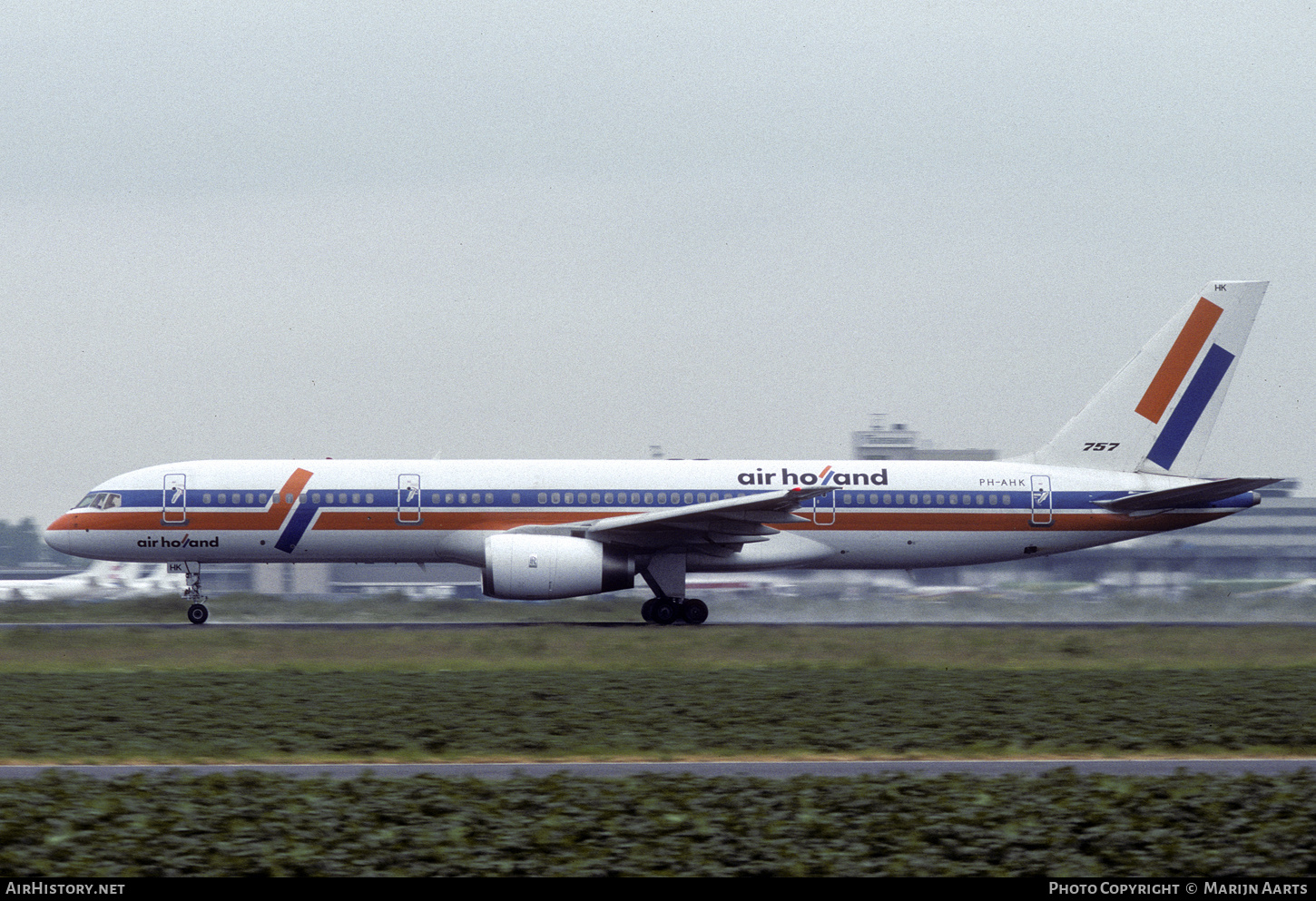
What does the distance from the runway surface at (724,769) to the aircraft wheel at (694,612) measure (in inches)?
615

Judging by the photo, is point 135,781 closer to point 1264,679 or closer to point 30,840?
point 30,840

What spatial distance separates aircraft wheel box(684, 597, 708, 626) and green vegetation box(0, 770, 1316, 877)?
57.0ft

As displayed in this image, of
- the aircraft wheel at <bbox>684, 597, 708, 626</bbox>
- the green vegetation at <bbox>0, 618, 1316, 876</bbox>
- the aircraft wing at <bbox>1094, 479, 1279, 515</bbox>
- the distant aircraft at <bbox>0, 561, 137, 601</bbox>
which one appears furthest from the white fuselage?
the distant aircraft at <bbox>0, 561, 137, 601</bbox>

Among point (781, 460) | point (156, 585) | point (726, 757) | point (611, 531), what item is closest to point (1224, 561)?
point (781, 460)

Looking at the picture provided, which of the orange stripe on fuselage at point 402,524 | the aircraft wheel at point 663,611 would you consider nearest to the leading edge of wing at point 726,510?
the orange stripe on fuselage at point 402,524

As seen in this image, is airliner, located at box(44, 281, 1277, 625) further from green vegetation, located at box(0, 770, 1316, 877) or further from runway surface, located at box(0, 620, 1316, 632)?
green vegetation, located at box(0, 770, 1316, 877)

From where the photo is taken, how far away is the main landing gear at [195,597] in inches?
1089

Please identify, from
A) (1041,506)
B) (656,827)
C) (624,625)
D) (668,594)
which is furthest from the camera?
(1041,506)

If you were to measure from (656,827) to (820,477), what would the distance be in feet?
67.2

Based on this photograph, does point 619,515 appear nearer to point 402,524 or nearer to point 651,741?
point 402,524

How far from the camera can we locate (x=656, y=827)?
938 centimetres

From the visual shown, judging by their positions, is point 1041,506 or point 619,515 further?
point 1041,506

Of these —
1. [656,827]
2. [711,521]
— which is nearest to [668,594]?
[711,521]

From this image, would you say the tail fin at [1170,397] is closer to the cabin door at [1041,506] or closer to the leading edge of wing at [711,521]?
the cabin door at [1041,506]
